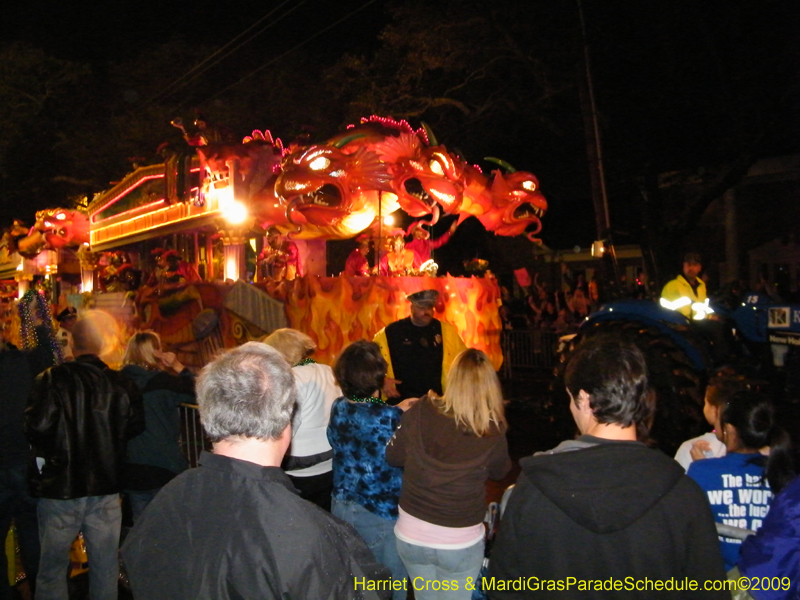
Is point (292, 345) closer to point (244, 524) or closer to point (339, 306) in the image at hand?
point (244, 524)

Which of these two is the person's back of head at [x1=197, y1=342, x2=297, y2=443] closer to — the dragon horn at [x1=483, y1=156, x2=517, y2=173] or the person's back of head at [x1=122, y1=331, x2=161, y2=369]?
the person's back of head at [x1=122, y1=331, x2=161, y2=369]

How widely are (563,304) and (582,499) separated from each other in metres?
14.9

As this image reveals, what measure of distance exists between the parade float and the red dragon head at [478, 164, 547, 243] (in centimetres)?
2

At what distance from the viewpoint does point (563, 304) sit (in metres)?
16.5

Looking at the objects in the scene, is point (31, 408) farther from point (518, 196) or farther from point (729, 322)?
point (518, 196)

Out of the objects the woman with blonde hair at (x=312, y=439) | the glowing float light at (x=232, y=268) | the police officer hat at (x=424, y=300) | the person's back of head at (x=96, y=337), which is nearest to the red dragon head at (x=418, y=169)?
the glowing float light at (x=232, y=268)

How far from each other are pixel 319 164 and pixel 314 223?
1.00m

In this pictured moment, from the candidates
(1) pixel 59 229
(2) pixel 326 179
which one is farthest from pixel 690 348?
(1) pixel 59 229

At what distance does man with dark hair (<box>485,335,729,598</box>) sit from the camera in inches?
76.9

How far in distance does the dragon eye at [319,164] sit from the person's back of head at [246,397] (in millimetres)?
8828

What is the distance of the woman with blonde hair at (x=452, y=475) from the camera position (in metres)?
3.22

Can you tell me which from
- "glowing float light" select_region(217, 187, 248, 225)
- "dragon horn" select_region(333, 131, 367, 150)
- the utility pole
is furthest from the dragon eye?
the utility pole

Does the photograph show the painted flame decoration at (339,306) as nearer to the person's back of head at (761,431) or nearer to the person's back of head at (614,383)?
the person's back of head at (761,431)

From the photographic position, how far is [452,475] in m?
3.21
